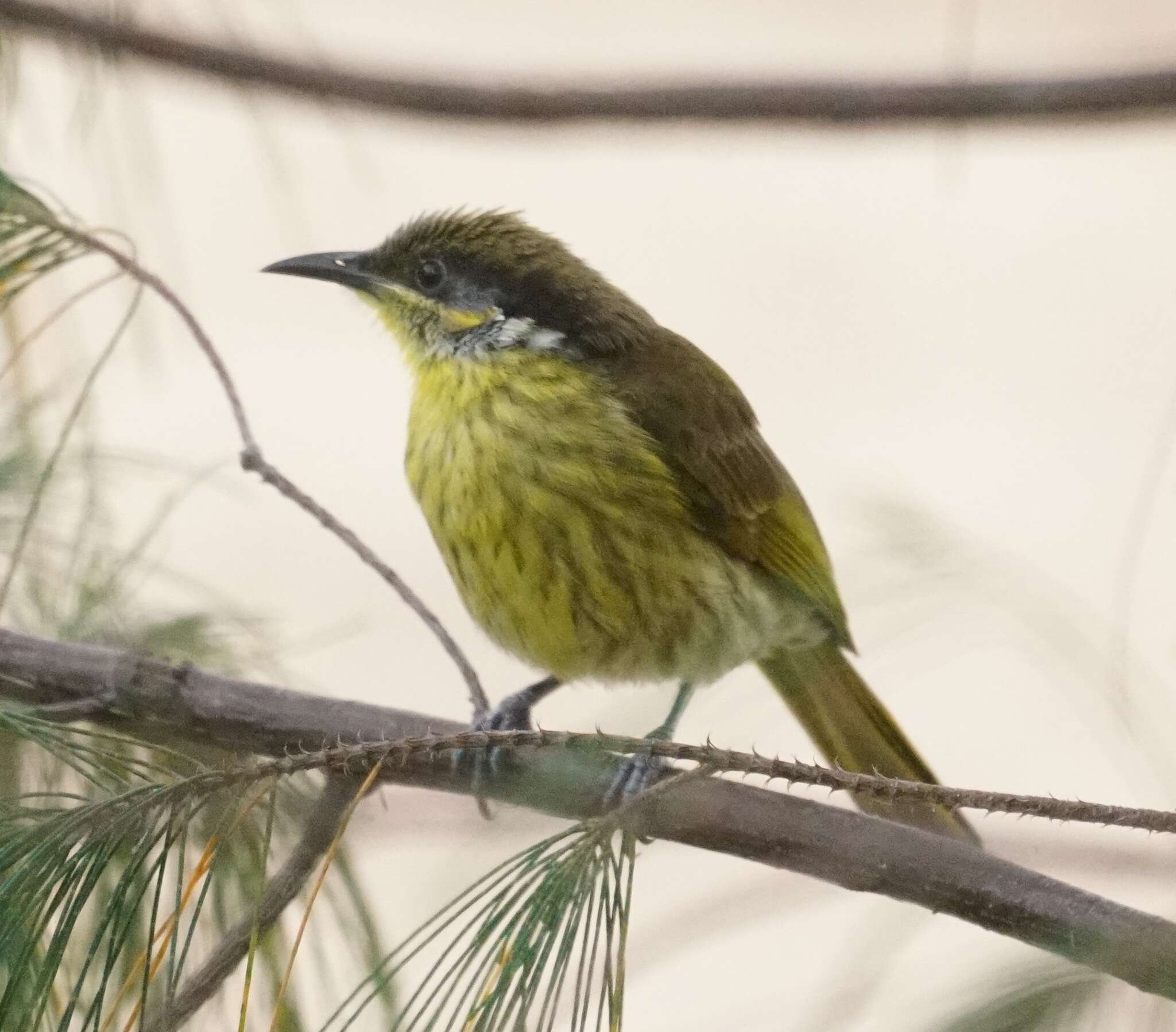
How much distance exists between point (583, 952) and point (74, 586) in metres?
1.09

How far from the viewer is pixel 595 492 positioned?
78.0 inches

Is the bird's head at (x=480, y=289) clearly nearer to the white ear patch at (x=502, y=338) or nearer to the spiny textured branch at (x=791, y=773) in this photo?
the white ear patch at (x=502, y=338)

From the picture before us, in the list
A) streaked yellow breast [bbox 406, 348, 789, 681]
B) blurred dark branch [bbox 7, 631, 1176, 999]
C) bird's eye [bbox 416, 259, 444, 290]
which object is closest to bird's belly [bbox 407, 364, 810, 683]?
streaked yellow breast [bbox 406, 348, 789, 681]

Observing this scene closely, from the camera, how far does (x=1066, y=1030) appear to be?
1.34 m

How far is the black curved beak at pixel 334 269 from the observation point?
2205 mm

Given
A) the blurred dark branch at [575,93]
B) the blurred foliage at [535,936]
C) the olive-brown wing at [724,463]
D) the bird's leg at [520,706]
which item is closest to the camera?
the blurred foliage at [535,936]

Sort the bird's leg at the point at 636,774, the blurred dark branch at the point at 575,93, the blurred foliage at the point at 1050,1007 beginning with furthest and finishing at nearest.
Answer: the blurred dark branch at the point at 575,93
the bird's leg at the point at 636,774
the blurred foliage at the point at 1050,1007

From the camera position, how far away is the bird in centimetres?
197

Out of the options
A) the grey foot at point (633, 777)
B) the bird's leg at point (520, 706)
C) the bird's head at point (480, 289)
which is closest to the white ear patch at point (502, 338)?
the bird's head at point (480, 289)

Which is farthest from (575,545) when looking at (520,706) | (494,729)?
(520,706)

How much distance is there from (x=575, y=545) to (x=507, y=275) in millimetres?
483

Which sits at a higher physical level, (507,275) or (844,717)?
(507,275)

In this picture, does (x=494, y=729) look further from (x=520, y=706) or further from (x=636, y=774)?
(x=636, y=774)

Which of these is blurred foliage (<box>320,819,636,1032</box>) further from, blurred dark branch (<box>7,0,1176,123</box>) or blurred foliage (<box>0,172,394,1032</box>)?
blurred dark branch (<box>7,0,1176,123</box>)
